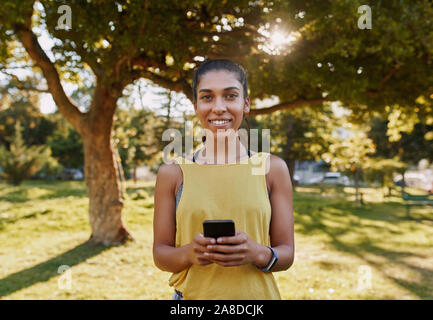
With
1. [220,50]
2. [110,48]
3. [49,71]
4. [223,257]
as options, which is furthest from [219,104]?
[49,71]

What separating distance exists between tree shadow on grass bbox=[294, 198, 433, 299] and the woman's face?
661 cm

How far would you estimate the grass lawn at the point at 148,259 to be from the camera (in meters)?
6.85

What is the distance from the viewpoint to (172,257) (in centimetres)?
183

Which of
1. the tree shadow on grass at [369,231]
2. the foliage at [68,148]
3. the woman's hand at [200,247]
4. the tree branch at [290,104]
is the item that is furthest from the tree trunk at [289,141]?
the woman's hand at [200,247]

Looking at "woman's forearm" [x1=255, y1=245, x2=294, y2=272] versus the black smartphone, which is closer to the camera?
the black smartphone

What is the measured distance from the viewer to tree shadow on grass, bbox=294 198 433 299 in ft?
25.5

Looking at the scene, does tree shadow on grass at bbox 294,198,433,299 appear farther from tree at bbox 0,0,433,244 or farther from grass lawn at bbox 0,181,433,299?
tree at bbox 0,0,433,244

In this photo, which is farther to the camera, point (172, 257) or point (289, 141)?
point (289, 141)

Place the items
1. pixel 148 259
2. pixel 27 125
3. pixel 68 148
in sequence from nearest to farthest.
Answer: pixel 148 259 → pixel 27 125 → pixel 68 148

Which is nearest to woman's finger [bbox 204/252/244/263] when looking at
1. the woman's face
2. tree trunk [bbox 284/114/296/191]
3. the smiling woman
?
the smiling woman

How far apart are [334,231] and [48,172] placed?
36212 millimetres

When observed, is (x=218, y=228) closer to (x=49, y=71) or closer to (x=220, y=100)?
(x=220, y=100)

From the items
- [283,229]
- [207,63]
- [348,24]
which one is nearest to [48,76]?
[348,24]

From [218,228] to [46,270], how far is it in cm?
785
